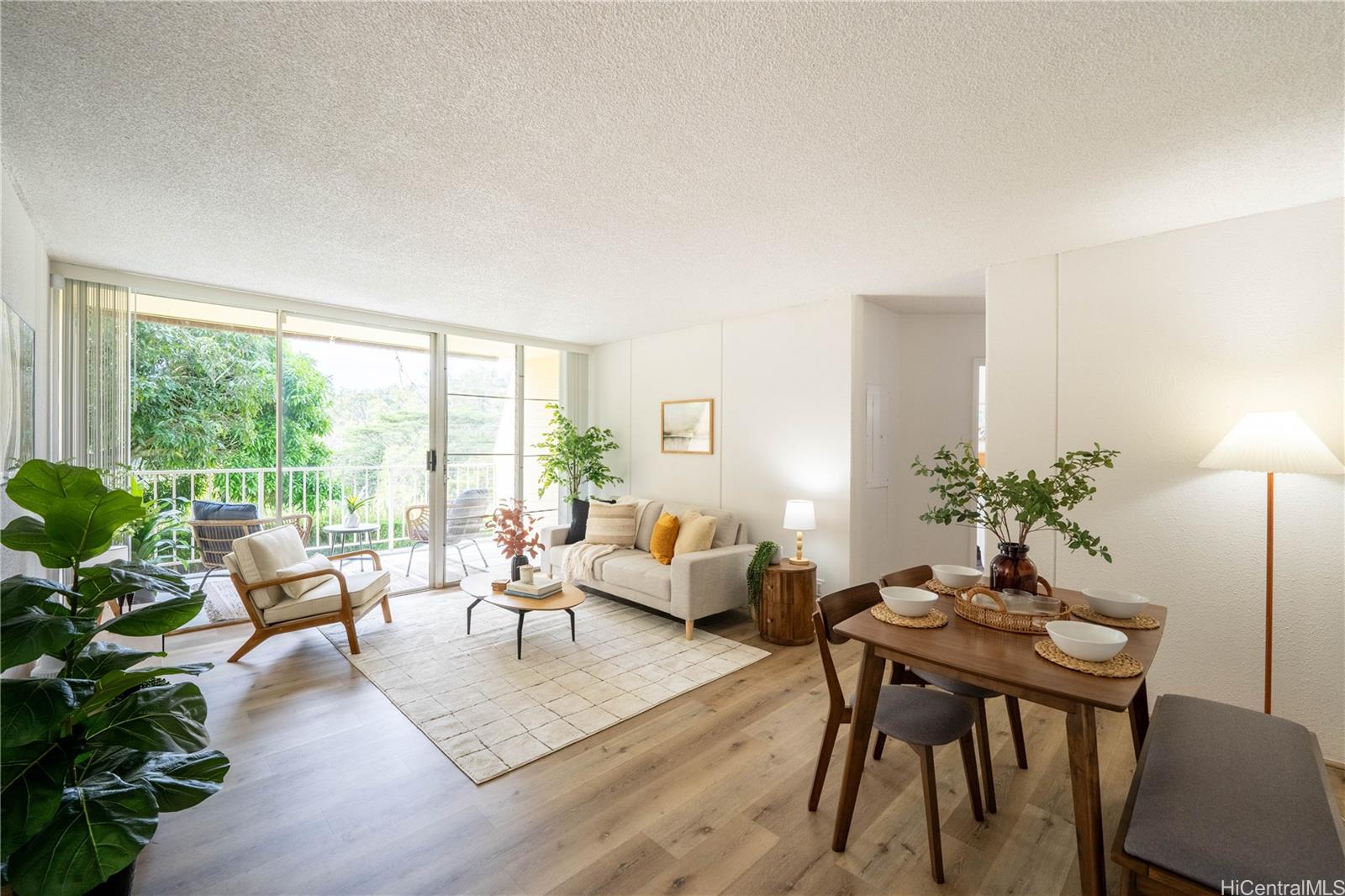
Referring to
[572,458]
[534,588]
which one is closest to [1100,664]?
[534,588]

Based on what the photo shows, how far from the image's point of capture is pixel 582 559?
198 inches

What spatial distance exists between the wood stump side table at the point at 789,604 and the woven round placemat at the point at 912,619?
192cm

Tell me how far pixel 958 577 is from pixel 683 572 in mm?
2092

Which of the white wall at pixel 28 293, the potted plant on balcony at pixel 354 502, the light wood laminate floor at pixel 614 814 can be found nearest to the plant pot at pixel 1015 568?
the light wood laminate floor at pixel 614 814

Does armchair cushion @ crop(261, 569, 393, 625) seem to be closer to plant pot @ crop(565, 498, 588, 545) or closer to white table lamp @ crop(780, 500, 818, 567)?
plant pot @ crop(565, 498, 588, 545)

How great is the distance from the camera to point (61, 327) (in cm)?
366

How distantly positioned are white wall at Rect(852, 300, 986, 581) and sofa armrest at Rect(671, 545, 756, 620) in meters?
1.28

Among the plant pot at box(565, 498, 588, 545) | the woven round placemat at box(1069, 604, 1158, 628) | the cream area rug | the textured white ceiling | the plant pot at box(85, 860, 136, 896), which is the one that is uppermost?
the textured white ceiling

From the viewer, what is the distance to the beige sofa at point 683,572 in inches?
162

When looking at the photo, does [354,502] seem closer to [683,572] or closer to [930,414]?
[683,572]

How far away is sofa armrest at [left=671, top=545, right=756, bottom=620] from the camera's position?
161 inches

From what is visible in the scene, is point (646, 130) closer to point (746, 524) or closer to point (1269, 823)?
point (1269, 823)

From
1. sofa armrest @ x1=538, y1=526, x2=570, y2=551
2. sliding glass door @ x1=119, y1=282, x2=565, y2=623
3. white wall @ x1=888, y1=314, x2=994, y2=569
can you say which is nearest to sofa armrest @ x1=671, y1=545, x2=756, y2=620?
white wall @ x1=888, y1=314, x2=994, y2=569

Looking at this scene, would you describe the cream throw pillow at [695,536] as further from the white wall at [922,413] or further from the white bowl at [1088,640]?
the white bowl at [1088,640]
